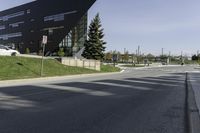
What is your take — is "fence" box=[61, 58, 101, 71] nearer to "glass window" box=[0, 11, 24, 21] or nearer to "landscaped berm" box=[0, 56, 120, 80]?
"landscaped berm" box=[0, 56, 120, 80]

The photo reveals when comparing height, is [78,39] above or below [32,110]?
above

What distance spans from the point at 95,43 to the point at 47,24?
20.6m

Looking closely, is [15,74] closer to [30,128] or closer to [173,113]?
[173,113]

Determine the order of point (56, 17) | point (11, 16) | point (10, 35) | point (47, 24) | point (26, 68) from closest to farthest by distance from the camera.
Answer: point (26, 68), point (56, 17), point (47, 24), point (10, 35), point (11, 16)

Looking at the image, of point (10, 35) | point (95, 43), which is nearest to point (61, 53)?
point (95, 43)

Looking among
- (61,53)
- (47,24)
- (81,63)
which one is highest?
(47,24)

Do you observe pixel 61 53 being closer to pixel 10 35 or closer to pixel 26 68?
pixel 26 68

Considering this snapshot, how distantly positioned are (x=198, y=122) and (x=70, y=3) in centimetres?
6676

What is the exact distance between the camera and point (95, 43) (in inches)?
2510

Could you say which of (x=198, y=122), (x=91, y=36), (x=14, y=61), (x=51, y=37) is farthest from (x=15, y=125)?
(x=51, y=37)

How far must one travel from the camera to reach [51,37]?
77.1 metres

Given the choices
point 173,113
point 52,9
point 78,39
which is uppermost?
point 52,9

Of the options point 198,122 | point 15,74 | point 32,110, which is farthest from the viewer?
point 15,74

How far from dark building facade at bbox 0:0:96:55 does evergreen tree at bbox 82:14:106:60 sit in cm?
644
